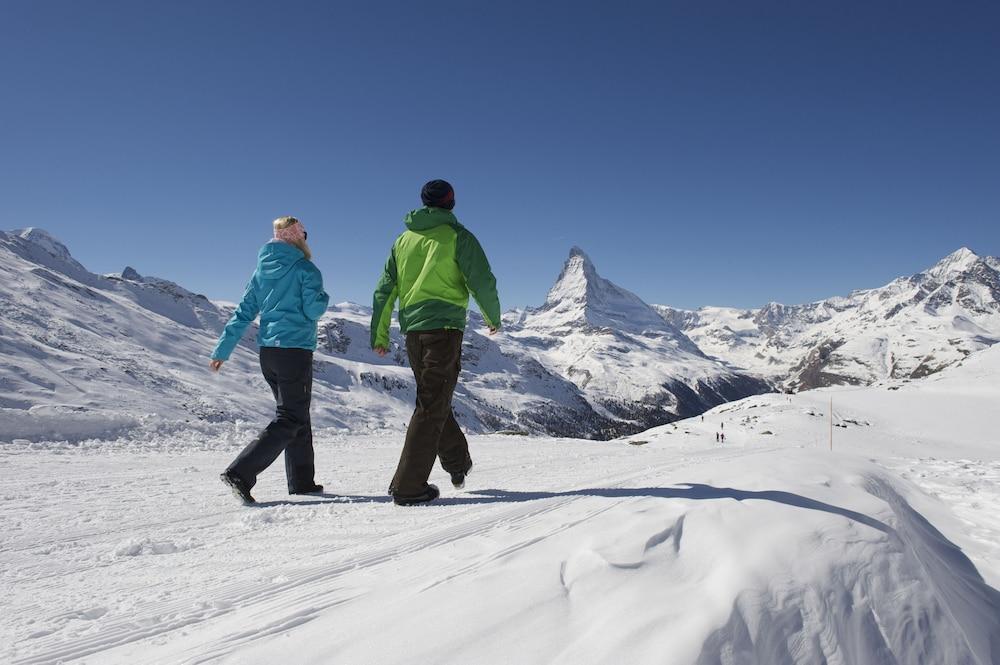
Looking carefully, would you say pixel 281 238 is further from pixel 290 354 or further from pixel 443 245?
pixel 443 245

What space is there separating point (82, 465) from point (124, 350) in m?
58.0

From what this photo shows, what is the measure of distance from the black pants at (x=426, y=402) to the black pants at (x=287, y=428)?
1.14 m

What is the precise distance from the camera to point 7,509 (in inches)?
167

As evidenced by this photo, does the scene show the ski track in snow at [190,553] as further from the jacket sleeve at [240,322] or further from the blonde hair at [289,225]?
the blonde hair at [289,225]

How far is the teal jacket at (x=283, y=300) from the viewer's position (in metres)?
4.86

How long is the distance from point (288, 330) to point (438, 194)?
1.88 meters

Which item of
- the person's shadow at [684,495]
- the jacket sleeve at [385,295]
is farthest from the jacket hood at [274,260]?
the person's shadow at [684,495]

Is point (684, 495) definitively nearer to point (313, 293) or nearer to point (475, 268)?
point (475, 268)

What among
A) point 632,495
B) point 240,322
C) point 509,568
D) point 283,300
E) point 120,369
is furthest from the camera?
point 120,369

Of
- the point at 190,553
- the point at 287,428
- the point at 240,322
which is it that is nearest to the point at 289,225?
the point at 240,322

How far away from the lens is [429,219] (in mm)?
4656

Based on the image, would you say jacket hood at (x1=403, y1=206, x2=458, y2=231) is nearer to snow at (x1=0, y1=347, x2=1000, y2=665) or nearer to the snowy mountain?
snow at (x1=0, y1=347, x2=1000, y2=665)

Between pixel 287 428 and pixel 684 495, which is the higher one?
pixel 287 428

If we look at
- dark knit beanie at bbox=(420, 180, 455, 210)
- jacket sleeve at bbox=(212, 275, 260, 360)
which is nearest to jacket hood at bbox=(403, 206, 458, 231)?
dark knit beanie at bbox=(420, 180, 455, 210)
